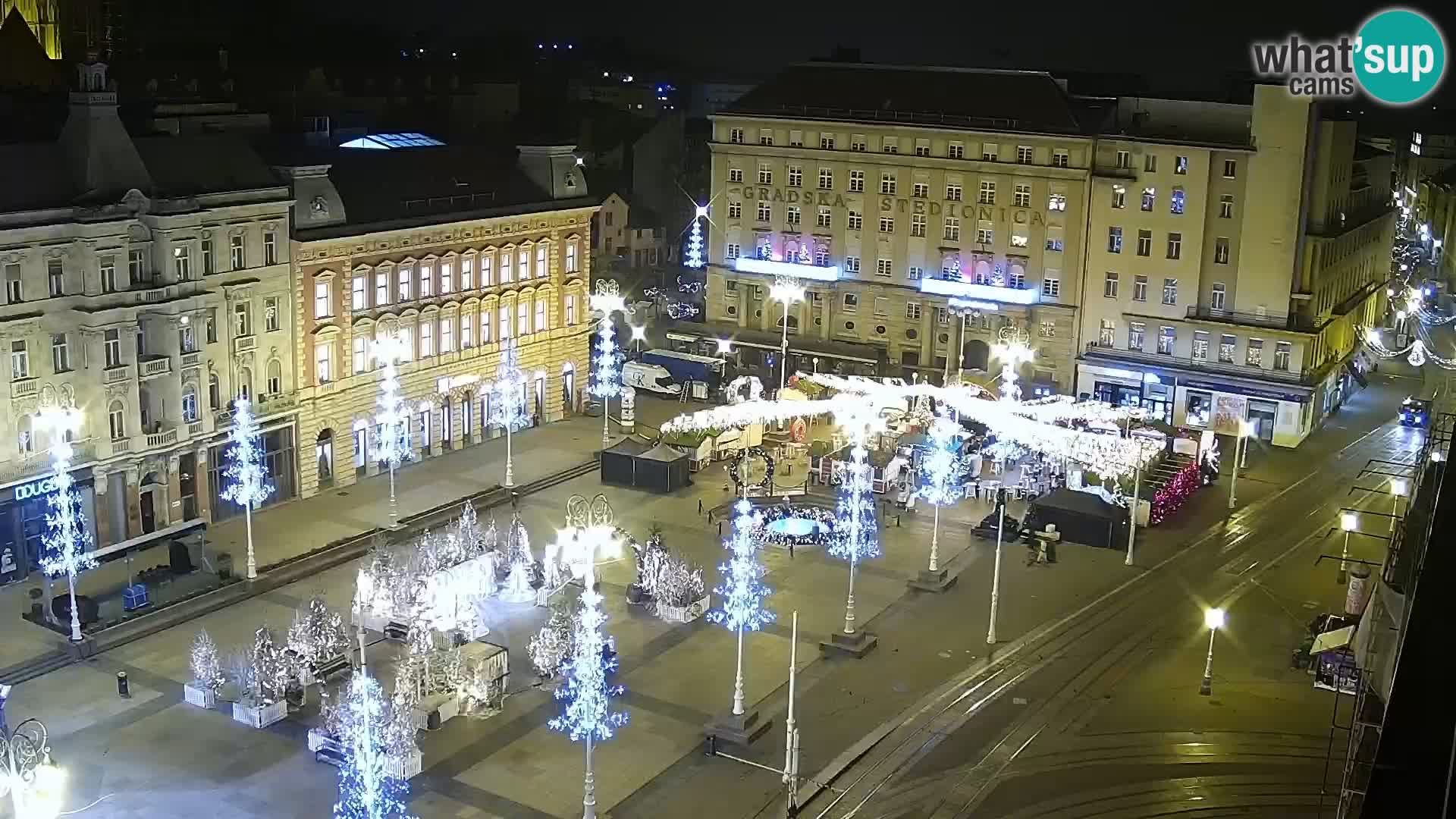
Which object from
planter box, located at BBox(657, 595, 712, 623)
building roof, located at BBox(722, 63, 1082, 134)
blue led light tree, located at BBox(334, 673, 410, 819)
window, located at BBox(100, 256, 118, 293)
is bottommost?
planter box, located at BBox(657, 595, 712, 623)

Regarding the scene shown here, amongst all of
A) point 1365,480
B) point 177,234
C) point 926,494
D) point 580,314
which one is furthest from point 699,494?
point 1365,480

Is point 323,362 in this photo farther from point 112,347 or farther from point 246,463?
point 112,347

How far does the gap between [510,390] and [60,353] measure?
70.6 ft

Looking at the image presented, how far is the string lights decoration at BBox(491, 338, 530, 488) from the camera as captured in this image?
236ft

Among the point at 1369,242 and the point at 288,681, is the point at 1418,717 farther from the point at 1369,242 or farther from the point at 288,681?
the point at 1369,242

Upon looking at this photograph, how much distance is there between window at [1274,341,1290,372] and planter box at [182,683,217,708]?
193 feet

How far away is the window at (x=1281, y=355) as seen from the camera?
78.9 meters

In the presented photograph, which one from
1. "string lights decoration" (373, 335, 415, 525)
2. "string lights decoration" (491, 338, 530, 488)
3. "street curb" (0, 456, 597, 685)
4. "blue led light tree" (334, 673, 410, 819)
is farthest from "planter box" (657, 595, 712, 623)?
"string lights decoration" (491, 338, 530, 488)

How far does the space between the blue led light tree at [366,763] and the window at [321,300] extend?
27.5m

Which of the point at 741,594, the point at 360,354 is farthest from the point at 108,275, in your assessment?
the point at 741,594

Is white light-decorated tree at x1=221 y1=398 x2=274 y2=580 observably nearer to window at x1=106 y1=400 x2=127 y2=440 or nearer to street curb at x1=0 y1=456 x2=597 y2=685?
street curb at x1=0 y1=456 x2=597 y2=685

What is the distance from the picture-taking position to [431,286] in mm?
70812

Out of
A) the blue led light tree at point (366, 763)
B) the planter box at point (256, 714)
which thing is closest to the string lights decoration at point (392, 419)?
the planter box at point (256, 714)

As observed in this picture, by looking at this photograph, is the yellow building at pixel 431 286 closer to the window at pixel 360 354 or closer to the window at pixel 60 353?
the window at pixel 360 354
